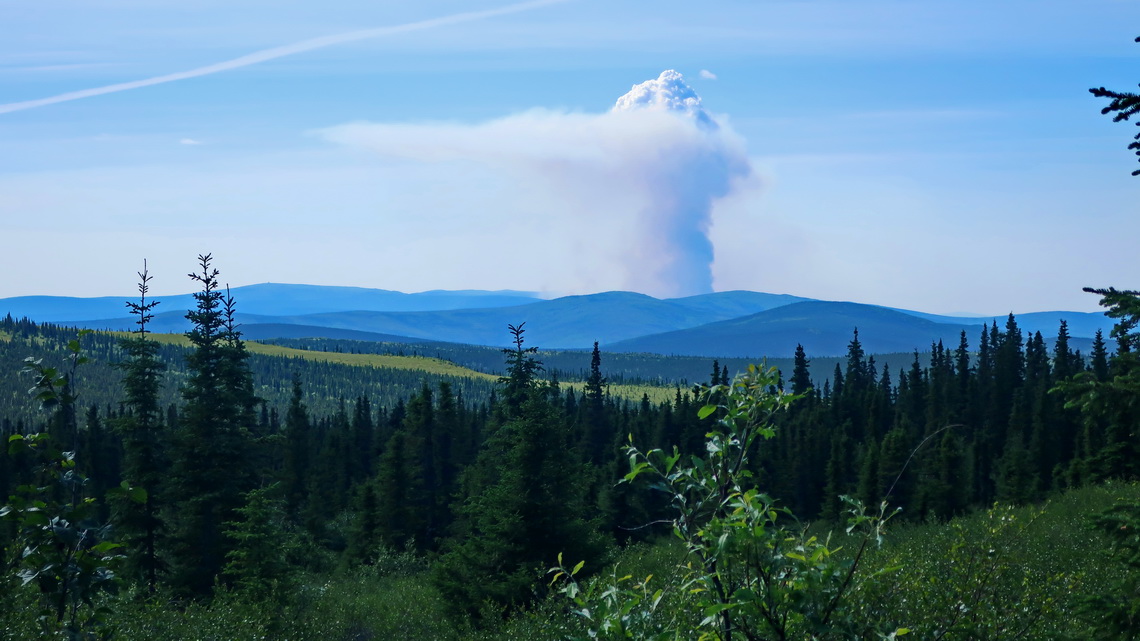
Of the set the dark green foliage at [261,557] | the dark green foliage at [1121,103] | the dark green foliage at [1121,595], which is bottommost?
the dark green foliage at [261,557]

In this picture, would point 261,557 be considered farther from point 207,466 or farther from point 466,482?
point 466,482

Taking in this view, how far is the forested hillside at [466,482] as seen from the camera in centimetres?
608

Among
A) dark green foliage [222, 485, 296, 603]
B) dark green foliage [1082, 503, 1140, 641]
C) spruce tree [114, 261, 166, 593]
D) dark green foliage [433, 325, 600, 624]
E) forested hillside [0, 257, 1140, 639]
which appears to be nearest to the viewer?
forested hillside [0, 257, 1140, 639]

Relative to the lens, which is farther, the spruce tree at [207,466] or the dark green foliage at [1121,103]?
the spruce tree at [207,466]

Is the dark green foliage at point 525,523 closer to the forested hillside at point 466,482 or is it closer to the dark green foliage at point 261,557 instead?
the forested hillside at point 466,482

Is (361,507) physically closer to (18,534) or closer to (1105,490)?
(1105,490)

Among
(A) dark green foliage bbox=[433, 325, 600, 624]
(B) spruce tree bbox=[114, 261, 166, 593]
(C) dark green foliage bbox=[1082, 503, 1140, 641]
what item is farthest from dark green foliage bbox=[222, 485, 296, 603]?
(C) dark green foliage bbox=[1082, 503, 1140, 641]

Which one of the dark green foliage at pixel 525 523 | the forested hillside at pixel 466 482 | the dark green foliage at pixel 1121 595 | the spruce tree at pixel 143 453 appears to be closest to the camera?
the forested hillside at pixel 466 482

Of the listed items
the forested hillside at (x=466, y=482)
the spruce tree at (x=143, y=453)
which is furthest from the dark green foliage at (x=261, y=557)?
the spruce tree at (x=143, y=453)

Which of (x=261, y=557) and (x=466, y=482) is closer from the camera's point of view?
(x=261, y=557)

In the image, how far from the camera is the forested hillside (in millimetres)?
6078

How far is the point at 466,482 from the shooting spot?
5550 cm

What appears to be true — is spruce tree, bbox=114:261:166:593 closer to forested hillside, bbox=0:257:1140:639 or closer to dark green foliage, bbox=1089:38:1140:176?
forested hillside, bbox=0:257:1140:639

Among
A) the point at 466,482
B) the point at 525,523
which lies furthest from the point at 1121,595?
the point at 466,482
